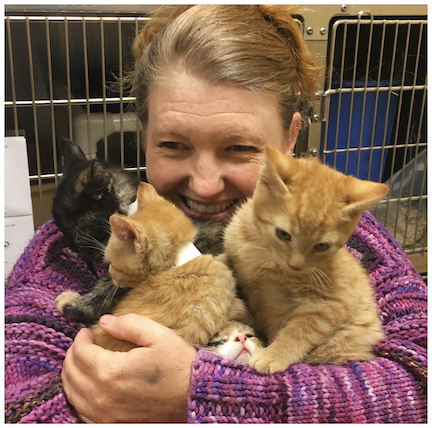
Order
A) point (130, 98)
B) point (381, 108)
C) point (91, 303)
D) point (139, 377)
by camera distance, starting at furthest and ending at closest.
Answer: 1. point (381, 108)
2. point (130, 98)
3. point (91, 303)
4. point (139, 377)

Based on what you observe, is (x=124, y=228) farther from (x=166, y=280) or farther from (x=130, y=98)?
(x=130, y=98)

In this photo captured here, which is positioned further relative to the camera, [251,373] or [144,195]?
[144,195]

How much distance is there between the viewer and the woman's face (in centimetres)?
108

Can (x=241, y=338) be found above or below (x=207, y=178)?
below

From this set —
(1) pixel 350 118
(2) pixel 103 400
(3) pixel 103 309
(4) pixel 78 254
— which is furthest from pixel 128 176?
(1) pixel 350 118

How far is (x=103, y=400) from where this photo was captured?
83 cm

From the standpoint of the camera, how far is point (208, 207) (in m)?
1.24

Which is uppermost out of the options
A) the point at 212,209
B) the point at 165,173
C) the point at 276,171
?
the point at 276,171

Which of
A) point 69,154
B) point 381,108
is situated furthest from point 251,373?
point 381,108

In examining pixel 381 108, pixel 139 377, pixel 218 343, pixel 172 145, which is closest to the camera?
pixel 139 377

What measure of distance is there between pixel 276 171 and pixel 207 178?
308mm

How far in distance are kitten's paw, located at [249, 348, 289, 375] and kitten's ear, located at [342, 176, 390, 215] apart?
0.36 m

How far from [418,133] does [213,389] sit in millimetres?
1513

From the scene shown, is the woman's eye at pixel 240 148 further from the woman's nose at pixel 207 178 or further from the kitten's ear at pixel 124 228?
the kitten's ear at pixel 124 228
